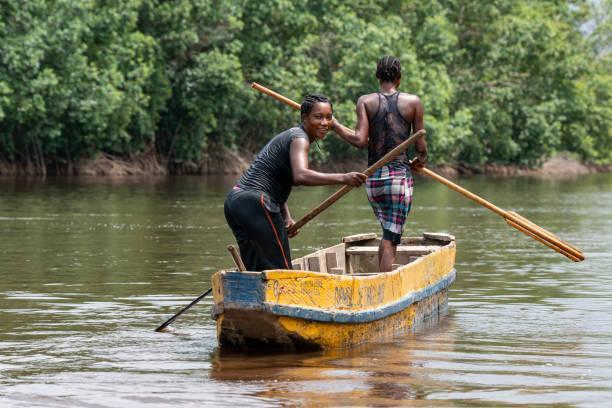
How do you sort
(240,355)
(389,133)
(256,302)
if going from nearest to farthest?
(256,302) < (240,355) < (389,133)

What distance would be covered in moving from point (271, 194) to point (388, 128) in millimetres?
1547

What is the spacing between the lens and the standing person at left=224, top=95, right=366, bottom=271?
30.6ft

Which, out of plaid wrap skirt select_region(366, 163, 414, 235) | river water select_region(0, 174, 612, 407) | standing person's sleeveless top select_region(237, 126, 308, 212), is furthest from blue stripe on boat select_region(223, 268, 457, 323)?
plaid wrap skirt select_region(366, 163, 414, 235)

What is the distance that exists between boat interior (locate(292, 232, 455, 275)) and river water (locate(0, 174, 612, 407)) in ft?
1.83

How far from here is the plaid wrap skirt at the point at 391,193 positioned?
Answer: 35.1ft

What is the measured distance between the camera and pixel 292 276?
891 centimetres

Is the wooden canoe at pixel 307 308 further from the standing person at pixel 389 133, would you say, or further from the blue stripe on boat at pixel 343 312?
the standing person at pixel 389 133

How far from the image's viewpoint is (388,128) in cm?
1063

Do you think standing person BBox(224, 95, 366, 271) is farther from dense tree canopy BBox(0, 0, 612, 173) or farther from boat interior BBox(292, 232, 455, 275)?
dense tree canopy BBox(0, 0, 612, 173)

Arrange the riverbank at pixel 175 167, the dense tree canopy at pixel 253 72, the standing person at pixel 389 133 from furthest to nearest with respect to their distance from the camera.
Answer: the riverbank at pixel 175 167 < the dense tree canopy at pixel 253 72 < the standing person at pixel 389 133

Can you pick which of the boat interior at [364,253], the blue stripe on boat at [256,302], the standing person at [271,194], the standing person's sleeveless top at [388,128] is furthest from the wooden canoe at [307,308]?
the boat interior at [364,253]

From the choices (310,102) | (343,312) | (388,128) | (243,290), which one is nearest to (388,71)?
(388,128)

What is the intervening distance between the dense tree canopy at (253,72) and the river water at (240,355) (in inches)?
700

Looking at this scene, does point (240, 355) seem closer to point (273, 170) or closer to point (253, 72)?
point (273, 170)
